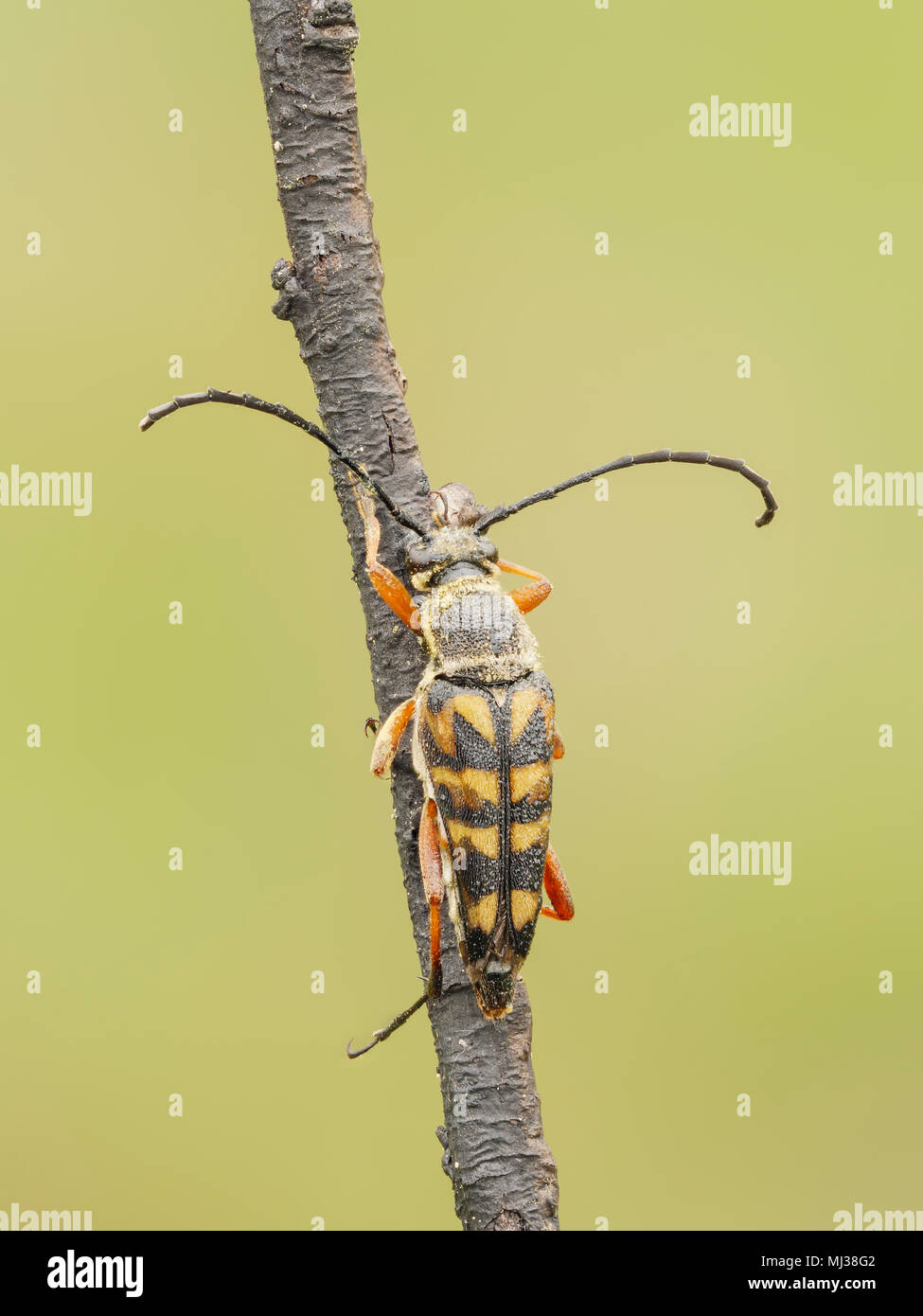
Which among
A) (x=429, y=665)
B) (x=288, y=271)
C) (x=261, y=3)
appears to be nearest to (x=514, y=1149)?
(x=429, y=665)

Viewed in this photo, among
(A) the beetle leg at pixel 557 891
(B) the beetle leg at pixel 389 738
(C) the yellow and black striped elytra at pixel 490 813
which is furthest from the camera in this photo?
(A) the beetle leg at pixel 557 891

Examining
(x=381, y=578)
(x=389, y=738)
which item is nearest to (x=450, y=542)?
(x=381, y=578)

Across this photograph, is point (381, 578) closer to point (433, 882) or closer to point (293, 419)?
point (293, 419)

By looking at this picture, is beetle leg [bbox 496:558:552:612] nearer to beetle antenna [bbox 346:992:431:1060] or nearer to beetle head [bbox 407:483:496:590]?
beetle head [bbox 407:483:496:590]

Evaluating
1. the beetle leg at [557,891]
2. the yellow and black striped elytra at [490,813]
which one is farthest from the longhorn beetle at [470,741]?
the beetle leg at [557,891]

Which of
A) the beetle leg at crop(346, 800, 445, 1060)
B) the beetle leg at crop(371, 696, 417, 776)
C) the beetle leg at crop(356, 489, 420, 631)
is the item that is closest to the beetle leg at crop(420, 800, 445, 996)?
the beetle leg at crop(346, 800, 445, 1060)

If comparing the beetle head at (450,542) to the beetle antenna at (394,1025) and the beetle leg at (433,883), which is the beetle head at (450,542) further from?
the beetle antenna at (394,1025)
